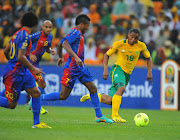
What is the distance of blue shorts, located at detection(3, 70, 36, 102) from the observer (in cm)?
759

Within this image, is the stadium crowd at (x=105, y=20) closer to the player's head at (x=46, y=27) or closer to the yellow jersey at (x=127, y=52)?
the player's head at (x=46, y=27)

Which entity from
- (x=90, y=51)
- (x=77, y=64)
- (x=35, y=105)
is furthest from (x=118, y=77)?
(x=90, y=51)

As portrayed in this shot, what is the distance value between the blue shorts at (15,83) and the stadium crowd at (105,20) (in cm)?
997

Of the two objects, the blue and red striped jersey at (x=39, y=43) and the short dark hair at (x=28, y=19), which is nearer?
the short dark hair at (x=28, y=19)

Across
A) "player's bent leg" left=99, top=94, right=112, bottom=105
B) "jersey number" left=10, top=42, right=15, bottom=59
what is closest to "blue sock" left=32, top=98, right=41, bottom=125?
"jersey number" left=10, top=42, right=15, bottom=59

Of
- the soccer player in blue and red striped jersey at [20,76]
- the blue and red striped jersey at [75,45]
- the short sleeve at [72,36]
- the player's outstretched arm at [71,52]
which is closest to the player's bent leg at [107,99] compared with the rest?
the blue and red striped jersey at [75,45]

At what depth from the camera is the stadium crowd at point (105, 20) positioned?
18.2 metres

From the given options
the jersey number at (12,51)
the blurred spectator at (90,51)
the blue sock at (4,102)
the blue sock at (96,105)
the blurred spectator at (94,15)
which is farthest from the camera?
the blurred spectator at (94,15)

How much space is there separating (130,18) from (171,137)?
1309cm

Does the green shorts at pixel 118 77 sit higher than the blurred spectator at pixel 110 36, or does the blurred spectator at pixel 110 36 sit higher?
the blurred spectator at pixel 110 36

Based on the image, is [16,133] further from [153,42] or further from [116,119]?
[153,42]

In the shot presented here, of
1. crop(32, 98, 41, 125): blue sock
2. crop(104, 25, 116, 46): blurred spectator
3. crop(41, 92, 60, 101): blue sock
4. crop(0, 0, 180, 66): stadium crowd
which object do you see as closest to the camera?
crop(32, 98, 41, 125): blue sock

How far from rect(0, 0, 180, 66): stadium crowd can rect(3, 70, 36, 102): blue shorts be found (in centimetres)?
997

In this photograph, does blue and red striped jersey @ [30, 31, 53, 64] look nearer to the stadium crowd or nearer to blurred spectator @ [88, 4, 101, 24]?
the stadium crowd
